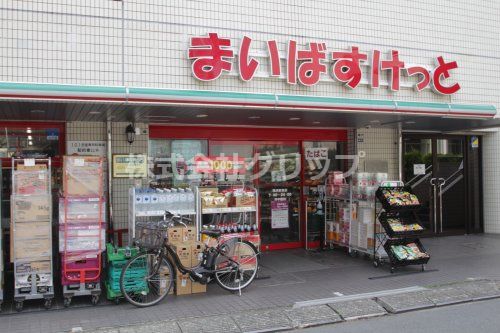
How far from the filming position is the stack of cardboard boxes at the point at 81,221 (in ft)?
23.1

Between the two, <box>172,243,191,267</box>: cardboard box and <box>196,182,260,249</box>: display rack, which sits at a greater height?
<box>196,182,260,249</box>: display rack

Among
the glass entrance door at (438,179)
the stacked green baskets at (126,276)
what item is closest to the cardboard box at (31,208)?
the stacked green baskets at (126,276)

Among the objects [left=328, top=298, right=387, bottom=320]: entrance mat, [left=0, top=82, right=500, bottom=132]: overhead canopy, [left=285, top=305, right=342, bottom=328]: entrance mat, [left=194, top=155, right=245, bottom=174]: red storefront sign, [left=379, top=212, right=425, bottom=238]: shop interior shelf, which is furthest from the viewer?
[left=194, top=155, right=245, bottom=174]: red storefront sign

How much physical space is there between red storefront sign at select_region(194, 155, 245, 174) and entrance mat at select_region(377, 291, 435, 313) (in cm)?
432

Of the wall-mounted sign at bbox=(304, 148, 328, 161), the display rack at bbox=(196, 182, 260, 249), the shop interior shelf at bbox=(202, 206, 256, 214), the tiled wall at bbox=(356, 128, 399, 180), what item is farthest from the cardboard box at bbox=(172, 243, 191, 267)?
the tiled wall at bbox=(356, 128, 399, 180)

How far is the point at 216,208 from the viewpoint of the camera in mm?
8492

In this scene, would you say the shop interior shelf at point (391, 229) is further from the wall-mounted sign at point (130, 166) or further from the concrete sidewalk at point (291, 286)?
the wall-mounted sign at point (130, 166)

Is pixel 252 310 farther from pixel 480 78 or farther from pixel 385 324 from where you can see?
pixel 480 78

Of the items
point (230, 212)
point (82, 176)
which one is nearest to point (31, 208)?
point (82, 176)

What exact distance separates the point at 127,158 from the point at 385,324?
17.7ft

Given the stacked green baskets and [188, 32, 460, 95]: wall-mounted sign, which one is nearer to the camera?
the stacked green baskets

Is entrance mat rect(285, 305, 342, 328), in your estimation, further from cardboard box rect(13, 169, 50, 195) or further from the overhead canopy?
cardboard box rect(13, 169, 50, 195)

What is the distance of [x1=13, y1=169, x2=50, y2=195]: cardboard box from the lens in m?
6.92

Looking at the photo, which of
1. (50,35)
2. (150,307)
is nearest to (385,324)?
(150,307)
